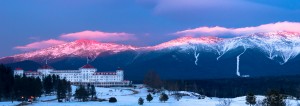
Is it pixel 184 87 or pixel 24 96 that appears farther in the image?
pixel 184 87

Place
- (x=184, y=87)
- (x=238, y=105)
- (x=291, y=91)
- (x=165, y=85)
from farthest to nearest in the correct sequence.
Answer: (x=184, y=87)
(x=165, y=85)
(x=291, y=91)
(x=238, y=105)

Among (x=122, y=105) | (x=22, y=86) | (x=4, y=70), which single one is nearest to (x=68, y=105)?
(x=122, y=105)

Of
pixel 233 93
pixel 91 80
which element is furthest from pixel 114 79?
pixel 233 93

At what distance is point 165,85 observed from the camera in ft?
516

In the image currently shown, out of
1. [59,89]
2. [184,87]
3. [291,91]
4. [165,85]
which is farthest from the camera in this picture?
[184,87]

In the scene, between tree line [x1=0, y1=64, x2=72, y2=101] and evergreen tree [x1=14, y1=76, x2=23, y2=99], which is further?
evergreen tree [x1=14, y1=76, x2=23, y2=99]

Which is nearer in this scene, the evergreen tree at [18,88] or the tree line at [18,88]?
the tree line at [18,88]

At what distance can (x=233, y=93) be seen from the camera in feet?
537

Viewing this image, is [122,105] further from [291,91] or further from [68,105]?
[291,91]

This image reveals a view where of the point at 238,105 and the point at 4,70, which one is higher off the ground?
the point at 4,70

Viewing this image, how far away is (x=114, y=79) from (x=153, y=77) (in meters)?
40.4

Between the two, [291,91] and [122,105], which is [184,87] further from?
[122,105]

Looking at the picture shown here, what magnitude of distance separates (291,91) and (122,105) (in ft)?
219

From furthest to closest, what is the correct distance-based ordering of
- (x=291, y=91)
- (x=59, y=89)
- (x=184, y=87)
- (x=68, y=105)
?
(x=184, y=87) < (x=291, y=91) < (x=59, y=89) < (x=68, y=105)
